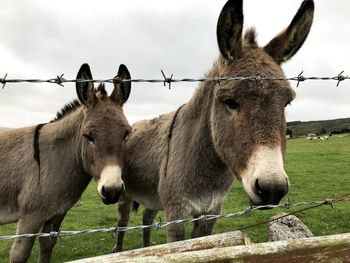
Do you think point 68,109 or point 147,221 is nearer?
point 68,109

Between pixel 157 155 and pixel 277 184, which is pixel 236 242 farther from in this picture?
pixel 157 155

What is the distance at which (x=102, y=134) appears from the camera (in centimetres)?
414

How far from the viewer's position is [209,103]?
376 centimetres

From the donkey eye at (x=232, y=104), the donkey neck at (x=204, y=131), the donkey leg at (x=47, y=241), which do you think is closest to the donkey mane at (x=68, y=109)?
the donkey leg at (x=47, y=241)

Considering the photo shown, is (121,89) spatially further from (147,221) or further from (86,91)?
(147,221)

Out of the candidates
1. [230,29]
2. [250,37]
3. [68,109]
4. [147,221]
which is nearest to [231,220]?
[147,221]

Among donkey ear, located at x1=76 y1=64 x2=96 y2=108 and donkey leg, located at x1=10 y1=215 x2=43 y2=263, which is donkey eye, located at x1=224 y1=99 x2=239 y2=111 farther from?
donkey leg, located at x1=10 y1=215 x2=43 y2=263

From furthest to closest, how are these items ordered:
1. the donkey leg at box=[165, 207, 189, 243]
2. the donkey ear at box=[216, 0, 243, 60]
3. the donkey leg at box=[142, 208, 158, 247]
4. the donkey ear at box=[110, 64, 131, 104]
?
the donkey leg at box=[142, 208, 158, 247] < the donkey ear at box=[110, 64, 131, 104] < the donkey leg at box=[165, 207, 189, 243] < the donkey ear at box=[216, 0, 243, 60]

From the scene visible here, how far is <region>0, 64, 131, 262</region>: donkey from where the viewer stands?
416 cm

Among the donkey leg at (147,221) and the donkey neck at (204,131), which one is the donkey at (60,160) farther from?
the donkey leg at (147,221)

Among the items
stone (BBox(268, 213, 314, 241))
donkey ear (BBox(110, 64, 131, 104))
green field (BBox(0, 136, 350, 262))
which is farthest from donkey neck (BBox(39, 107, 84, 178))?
stone (BBox(268, 213, 314, 241))

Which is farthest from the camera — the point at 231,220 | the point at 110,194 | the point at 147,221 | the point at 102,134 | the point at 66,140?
the point at 231,220

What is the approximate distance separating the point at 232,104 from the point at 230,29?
2.09ft

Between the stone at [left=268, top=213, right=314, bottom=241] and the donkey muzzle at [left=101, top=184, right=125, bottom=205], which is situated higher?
the donkey muzzle at [left=101, top=184, right=125, bottom=205]
